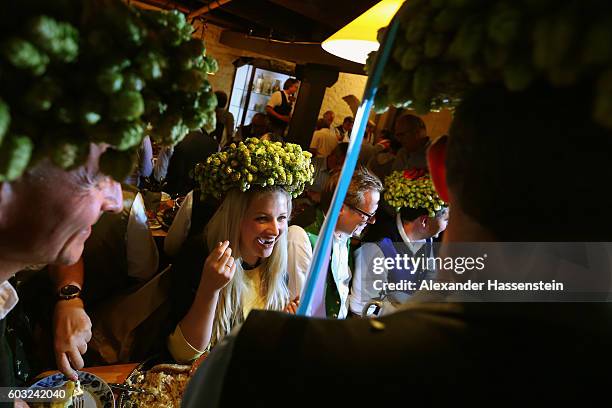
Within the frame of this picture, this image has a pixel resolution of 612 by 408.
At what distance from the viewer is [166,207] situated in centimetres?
371

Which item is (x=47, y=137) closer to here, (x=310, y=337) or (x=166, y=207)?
(x=310, y=337)

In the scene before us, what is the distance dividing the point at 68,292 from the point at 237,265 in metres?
0.79

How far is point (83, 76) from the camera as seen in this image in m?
0.69

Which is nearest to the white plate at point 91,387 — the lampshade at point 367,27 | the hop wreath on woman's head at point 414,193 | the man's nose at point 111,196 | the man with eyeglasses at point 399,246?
the man's nose at point 111,196

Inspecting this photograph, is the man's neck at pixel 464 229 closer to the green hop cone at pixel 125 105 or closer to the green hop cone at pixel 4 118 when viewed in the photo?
the green hop cone at pixel 125 105

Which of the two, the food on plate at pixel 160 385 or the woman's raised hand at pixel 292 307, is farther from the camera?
the woman's raised hand at pixel 292 307

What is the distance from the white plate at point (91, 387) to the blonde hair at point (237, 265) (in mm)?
696

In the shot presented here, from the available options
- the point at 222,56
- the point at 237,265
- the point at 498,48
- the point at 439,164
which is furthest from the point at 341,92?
the point at 498,48

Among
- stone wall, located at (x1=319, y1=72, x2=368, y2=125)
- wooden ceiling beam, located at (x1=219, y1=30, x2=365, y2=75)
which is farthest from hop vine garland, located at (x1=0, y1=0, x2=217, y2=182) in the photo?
stone wall, located at (x1=319, y1=72, x2=368, y2=125)

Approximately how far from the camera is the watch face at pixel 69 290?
1.78m

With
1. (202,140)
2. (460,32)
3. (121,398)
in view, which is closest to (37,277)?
(121,398)

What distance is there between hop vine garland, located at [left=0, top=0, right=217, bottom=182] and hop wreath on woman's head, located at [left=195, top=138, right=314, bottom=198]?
4.51 ft

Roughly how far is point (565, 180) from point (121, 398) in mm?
1462

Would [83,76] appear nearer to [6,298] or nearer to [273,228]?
[6,298]
